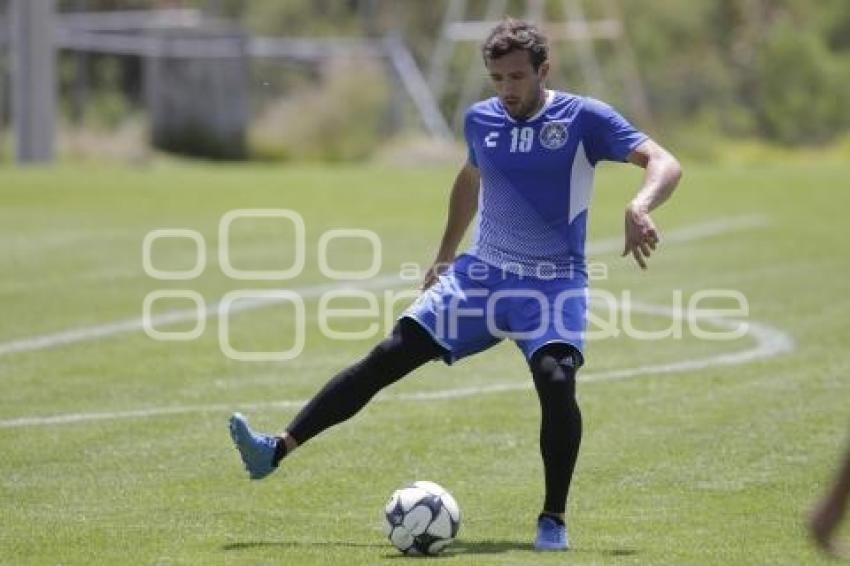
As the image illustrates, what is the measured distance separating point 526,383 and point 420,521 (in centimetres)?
460

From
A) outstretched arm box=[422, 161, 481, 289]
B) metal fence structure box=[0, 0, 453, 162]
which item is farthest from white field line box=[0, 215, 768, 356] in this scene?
metal fence structure box=[0, 0, 453, 162]

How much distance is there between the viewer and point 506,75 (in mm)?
7516

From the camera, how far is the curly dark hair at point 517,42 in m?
7.44

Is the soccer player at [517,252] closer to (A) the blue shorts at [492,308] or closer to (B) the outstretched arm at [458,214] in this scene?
(A) the blue shorts at [492,308]

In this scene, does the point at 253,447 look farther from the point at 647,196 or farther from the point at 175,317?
the point at 175,317

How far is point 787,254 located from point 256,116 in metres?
21.4

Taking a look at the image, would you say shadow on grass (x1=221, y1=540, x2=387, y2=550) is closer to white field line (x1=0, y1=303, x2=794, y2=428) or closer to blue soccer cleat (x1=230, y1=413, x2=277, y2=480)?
blue soccer cleat (x1=230, y1=413, x2=277, y2=480)

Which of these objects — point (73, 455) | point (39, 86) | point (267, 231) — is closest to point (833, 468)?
point (73, 455)

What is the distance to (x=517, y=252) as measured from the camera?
778cm

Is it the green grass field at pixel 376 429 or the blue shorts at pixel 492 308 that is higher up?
the blue shorts at pixel 492 308

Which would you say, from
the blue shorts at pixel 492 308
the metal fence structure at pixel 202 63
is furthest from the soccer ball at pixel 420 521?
the metal fence structure at pixel 202 63

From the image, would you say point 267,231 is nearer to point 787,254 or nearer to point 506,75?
point 787,254

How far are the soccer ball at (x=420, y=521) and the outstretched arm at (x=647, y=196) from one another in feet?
3.91

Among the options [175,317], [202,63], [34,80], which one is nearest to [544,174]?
[175,317]
